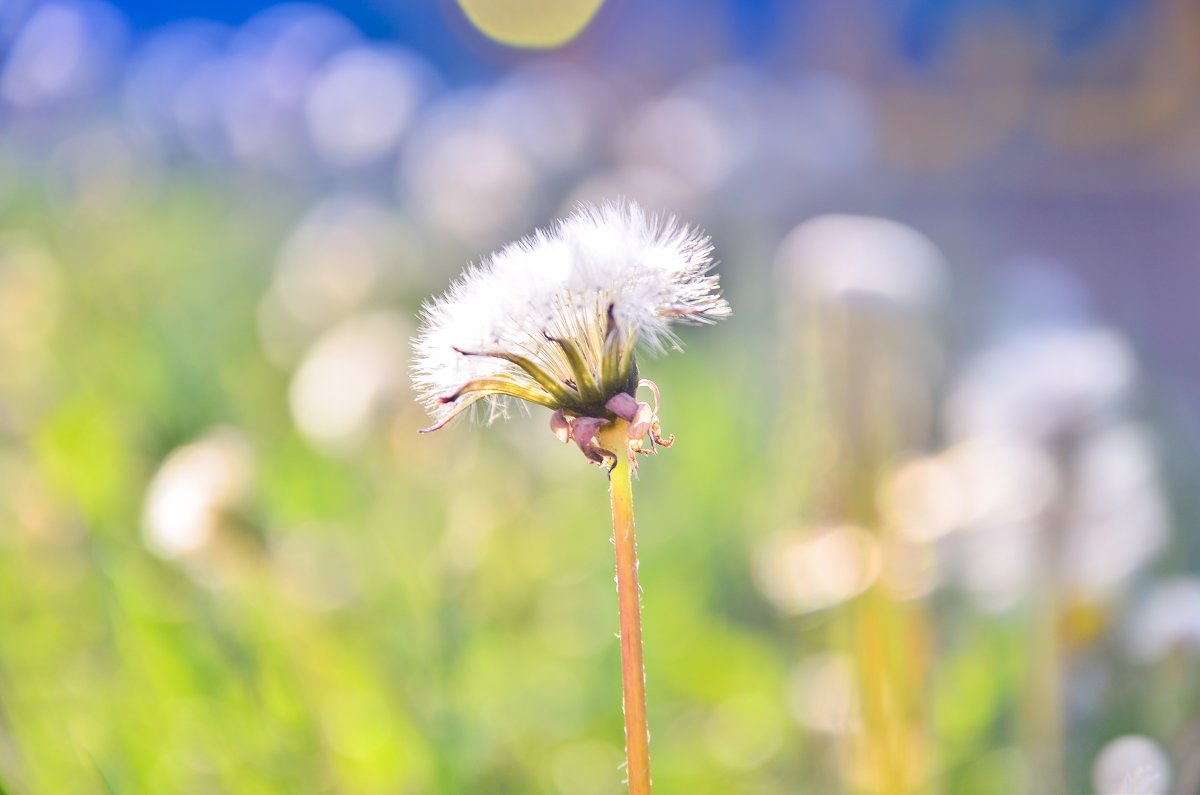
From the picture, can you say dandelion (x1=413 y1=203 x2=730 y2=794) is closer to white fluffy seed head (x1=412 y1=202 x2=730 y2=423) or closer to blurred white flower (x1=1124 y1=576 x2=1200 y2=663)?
white fluffy seed head (x1=412 y1=202 x2=730 y2=423)

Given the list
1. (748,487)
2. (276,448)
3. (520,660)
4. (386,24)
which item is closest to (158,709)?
(520,660)

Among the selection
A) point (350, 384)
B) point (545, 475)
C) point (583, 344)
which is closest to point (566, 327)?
point (583, 344)

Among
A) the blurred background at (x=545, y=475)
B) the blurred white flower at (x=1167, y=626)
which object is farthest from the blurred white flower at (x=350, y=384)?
the blurred white flower at (x=1167, y=626)

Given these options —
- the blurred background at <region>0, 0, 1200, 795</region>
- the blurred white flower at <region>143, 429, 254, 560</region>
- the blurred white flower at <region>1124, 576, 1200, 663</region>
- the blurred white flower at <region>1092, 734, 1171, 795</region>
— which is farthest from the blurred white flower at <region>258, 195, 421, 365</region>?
the blurred white flower at <region>1092, 734, 1171, 795</region>

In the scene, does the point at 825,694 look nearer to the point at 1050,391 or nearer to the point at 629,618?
the point at 1050,391

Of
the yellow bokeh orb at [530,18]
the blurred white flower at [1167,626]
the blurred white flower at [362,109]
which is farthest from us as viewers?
the yellow bokeh orb at [530,18]

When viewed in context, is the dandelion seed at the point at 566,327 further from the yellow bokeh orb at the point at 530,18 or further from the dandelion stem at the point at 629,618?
the yellow bokeh orb at the point at 530,18

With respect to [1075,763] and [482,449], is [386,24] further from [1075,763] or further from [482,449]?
[1075,763]

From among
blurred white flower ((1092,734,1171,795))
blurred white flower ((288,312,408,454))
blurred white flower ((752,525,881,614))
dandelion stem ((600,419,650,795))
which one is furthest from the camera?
blurred white flower ((288,312,408,454))

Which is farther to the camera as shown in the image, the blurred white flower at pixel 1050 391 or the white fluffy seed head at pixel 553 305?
the blurred white flower at pixel 1050 391
